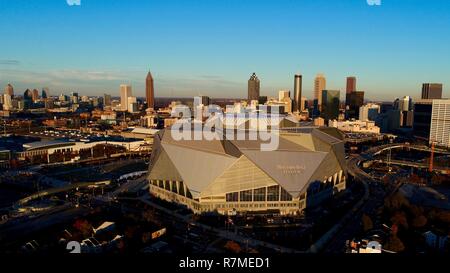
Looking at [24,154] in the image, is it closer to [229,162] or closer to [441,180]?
[229,162]

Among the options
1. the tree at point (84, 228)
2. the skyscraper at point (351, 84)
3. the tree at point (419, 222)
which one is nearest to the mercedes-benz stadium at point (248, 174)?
the tree at point (419, 222)

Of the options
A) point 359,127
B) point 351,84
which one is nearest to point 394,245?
point 359,127

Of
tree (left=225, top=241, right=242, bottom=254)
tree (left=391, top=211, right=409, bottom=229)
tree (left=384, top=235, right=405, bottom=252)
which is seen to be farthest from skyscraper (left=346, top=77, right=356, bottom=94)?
tree (left=225, top=241, right=242, bottom=254)

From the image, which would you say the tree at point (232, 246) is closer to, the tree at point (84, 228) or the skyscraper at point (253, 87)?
the tree at point (84, 228)

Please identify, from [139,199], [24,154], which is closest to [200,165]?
[139,199]

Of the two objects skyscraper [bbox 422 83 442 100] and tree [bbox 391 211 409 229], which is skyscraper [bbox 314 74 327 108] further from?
tree [bbox 391 211 409 229]

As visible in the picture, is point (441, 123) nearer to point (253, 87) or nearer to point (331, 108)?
point (331, 108)

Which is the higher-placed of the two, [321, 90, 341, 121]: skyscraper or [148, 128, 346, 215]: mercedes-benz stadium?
[321, 90, 341, 121]: skyscraper

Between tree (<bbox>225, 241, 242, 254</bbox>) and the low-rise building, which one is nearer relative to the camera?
tree (<bbox>225, 241, 242, 254</bbox>)
